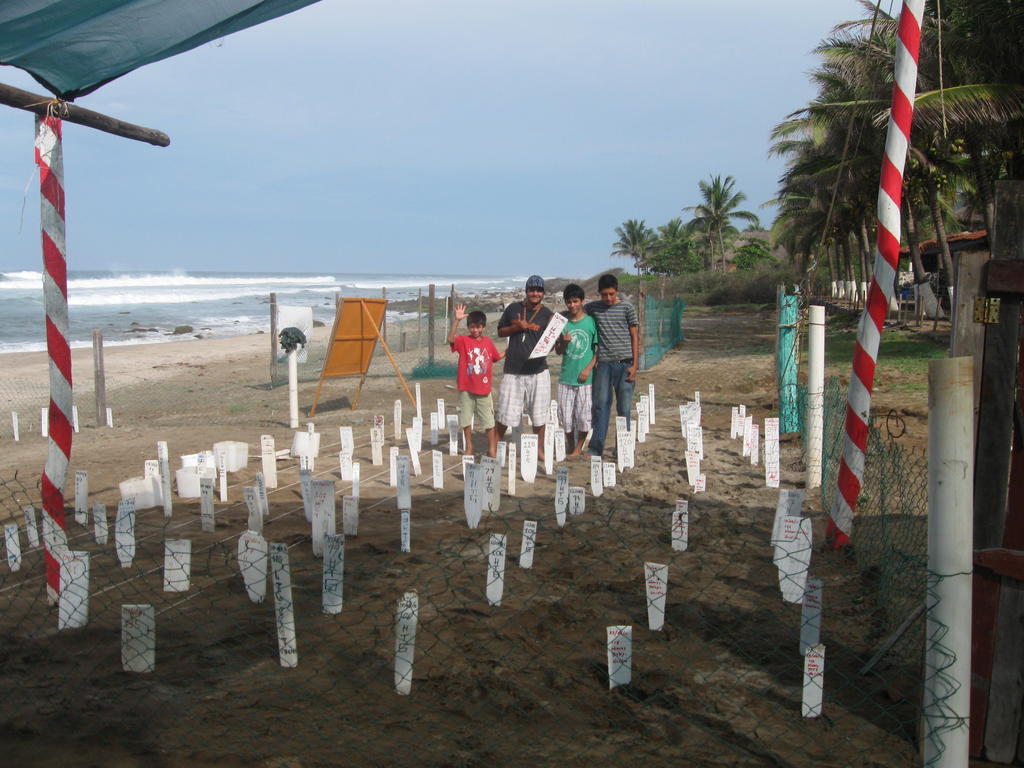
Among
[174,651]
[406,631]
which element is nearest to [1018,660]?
[406,631]

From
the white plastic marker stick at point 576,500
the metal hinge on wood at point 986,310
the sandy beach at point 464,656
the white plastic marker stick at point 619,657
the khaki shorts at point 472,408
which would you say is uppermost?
the metal hinge on wood at point 986,310

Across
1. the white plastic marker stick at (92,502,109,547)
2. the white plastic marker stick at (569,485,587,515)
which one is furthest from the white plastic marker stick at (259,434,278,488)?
the white plastic marker stick at (569,485,587,515)

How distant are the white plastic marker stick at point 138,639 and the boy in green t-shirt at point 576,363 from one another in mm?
4849

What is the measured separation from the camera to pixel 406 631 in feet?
10.7

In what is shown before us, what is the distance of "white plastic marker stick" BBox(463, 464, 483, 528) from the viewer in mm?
5172

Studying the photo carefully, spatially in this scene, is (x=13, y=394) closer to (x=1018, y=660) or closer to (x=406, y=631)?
(x=406, y=631)

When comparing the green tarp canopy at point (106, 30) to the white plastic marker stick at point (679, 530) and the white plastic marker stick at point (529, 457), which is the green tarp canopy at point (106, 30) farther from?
the white plastic marker stick at point (529, 457)

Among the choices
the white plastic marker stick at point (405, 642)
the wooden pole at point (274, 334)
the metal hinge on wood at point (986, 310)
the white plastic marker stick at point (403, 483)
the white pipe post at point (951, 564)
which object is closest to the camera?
the white pipe post at point (951, 564)

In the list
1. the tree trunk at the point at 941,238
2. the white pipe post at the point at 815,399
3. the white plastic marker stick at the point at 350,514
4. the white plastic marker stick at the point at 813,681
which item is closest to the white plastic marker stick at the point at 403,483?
the white plastic marker stick at the point at 350,514

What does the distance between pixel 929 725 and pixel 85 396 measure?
16.2 metres

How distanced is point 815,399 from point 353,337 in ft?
23.3

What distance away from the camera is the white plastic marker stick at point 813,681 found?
3007 millimetres

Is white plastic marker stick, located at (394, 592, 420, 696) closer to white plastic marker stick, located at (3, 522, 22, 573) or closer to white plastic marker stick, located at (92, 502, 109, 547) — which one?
white plastic marker stick, located at (92, 502, 109, 547)

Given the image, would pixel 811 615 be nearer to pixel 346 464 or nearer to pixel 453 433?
pixel 346 464
